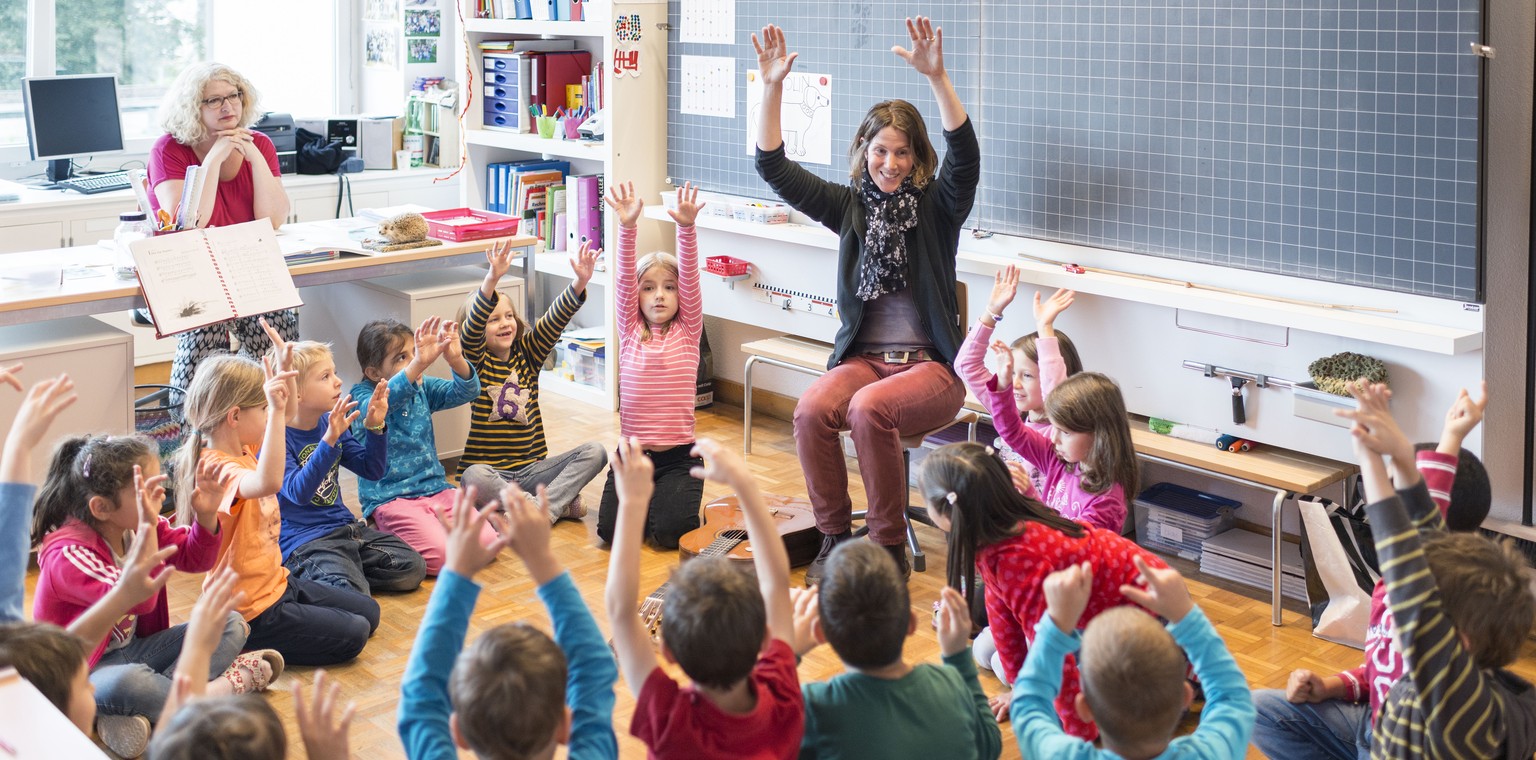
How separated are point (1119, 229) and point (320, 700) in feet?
9.46

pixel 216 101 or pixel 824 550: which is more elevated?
pixel 216 101

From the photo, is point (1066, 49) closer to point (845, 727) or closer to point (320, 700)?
point (845, 727)

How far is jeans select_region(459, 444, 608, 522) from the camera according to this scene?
165 inches

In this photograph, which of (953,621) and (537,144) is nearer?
(953,621)

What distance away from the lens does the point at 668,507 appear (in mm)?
4043

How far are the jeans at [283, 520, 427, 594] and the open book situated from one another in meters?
0.69

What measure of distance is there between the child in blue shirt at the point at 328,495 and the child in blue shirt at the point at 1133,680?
5.96 feet

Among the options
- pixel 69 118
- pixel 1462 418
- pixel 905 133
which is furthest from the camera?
pixel 69 118

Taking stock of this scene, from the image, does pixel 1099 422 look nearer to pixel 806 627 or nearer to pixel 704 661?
pixel 806 627

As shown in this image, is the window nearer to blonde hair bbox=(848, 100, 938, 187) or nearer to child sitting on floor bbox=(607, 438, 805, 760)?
blonde hair bbox=(848, 100, 938, 187)

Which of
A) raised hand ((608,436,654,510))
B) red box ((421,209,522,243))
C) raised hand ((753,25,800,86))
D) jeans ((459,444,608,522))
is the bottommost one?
jeans ((459,444,608,522))

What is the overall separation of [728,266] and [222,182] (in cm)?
162

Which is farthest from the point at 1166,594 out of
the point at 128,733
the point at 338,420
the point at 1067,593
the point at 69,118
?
the point at 69,118

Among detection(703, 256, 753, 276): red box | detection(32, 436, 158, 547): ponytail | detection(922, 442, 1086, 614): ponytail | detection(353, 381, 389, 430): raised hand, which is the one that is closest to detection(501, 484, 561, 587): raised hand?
detection(922, 442, 1086, 614): ponytail
